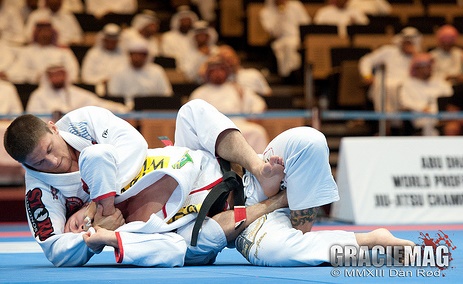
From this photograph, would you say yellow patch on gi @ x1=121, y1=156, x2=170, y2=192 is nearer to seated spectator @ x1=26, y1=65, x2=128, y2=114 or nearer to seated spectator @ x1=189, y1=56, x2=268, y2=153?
seated spectator @ x1=26, y1=65, x2=128, y2=114

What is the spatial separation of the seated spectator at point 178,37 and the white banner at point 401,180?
517cm

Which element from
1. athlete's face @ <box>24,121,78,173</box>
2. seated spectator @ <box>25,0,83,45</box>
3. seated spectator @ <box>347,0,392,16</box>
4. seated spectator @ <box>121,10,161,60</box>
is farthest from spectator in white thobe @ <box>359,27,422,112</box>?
athlete's face @ <box>24,121,78,173</box>

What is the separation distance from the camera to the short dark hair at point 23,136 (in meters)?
3.47

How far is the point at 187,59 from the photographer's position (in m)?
11.8

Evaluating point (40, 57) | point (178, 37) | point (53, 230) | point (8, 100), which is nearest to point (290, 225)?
point (53, 230)

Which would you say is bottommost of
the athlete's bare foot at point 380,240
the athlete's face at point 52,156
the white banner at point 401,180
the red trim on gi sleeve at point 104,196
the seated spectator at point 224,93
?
the white banner at point 401,180

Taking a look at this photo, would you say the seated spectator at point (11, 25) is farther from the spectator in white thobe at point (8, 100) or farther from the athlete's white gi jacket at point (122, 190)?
the athlete's white gi jacket at point (122, 190)

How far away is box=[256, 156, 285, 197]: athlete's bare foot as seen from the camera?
11.7 feet

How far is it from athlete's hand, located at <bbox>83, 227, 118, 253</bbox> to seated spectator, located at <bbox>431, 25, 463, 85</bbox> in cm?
918

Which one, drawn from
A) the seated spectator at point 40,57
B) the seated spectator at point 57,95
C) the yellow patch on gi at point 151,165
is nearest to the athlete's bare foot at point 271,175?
the yellow patch on gi at point 151,165

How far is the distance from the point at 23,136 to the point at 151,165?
0.62 meters

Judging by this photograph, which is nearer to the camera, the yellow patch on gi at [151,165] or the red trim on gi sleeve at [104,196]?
the red trim on gi sleeve at [104,196]

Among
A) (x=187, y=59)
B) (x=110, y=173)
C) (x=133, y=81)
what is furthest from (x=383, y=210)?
(x=187, y=59)

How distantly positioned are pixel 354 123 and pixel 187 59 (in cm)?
267
